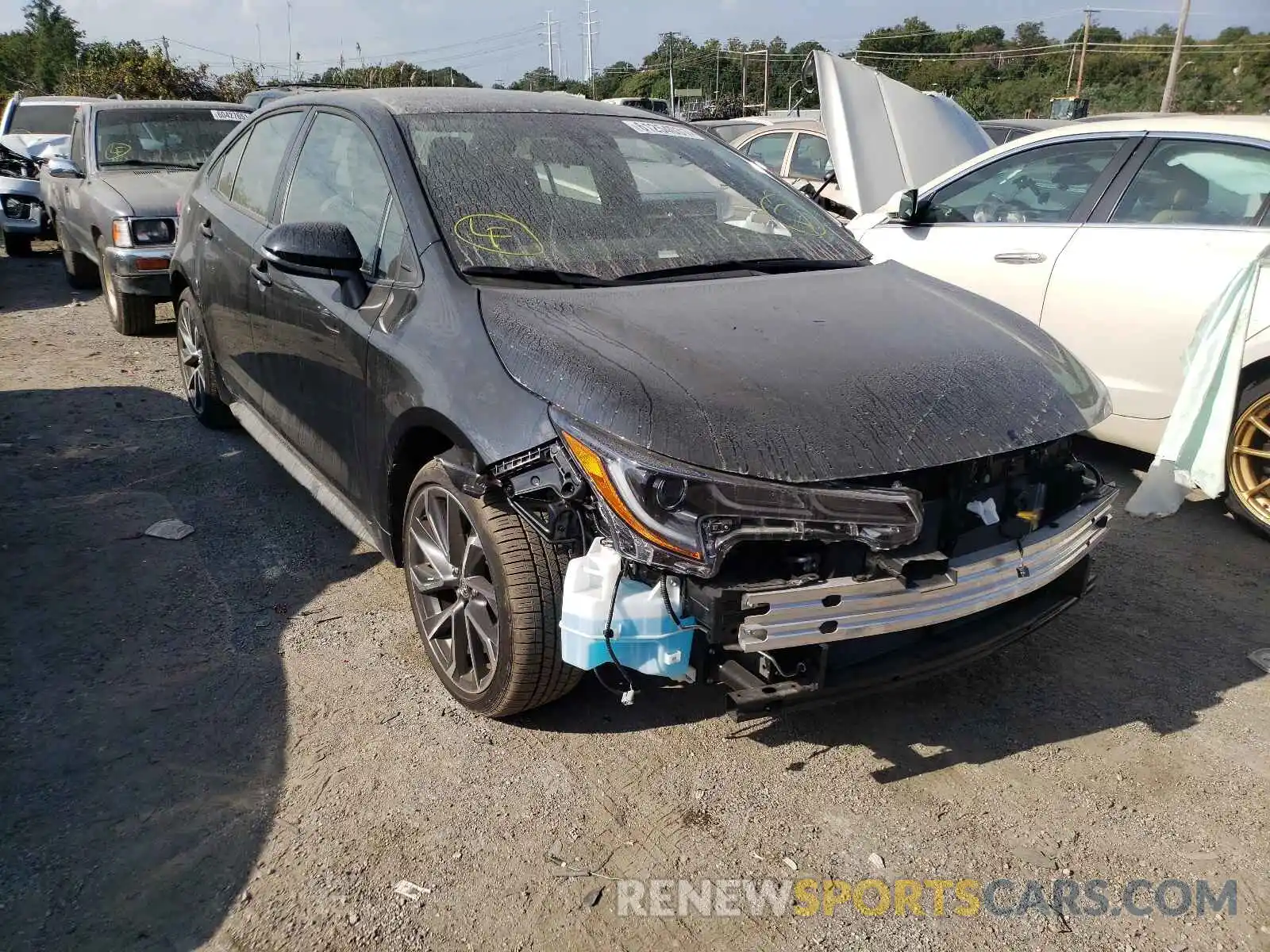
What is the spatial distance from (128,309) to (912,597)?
7.06 metres

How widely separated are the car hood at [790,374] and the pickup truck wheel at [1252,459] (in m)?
1.57

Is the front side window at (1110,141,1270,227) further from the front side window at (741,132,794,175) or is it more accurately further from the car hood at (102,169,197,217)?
the car hood at (102,169,197,217)

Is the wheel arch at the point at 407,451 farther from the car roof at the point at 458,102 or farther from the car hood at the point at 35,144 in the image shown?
the car hood at the point at 35,144

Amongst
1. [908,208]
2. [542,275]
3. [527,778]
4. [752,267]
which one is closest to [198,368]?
[542,275]

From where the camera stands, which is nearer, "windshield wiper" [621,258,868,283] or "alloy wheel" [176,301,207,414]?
"windshield wiper" [621,258,868,283]

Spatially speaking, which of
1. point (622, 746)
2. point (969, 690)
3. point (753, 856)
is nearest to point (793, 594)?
point (753, 856)

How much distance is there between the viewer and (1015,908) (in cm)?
232

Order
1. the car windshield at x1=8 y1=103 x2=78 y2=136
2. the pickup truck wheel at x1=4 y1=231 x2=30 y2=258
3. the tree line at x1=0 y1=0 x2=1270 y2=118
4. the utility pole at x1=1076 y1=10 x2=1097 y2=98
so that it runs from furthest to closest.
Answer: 1. the utility pole at x1=1076 y1=10 x2=1097 y2=98
2. the tree line at x1=0 y1=0 x2=1270 y2=118
3. the car windshield at x1=8 y1=103 x2=78 y2=136
4. the pickup truck wheel at x1=4 y1=231 x2=30 y2=258

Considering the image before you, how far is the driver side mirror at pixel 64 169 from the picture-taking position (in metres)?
8.09

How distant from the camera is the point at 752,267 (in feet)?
11.0

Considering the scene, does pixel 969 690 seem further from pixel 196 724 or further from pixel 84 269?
pixel 84 269

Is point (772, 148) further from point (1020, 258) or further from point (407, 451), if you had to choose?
point (407, 451)

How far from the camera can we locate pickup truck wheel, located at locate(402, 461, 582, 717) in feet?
8.52

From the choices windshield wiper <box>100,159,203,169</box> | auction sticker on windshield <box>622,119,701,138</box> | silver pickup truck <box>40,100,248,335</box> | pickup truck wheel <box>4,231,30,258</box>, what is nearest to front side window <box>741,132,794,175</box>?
silver pickup truck <box>40,100,248,335</box>
